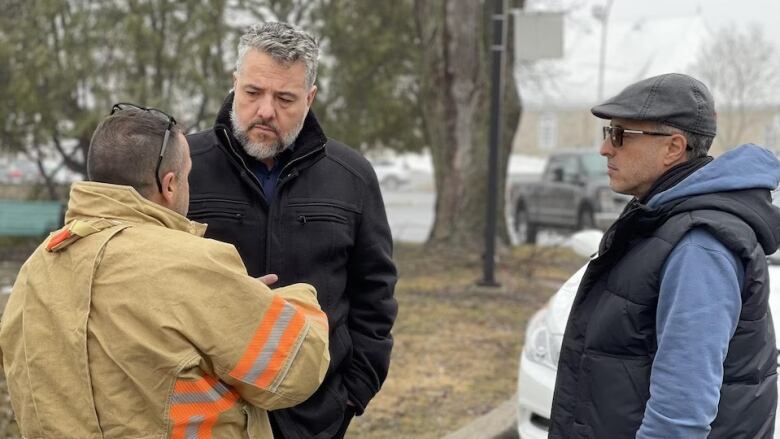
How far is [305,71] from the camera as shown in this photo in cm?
266

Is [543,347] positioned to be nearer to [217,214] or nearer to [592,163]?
[217,214]

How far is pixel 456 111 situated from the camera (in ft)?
A: 39.0

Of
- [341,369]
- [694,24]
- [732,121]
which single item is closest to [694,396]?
[341,369]

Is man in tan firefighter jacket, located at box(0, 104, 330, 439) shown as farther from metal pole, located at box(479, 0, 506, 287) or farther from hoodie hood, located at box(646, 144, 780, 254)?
metal pole, located at box(479, 0, 506, 287)

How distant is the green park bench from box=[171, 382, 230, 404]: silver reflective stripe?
12.0m

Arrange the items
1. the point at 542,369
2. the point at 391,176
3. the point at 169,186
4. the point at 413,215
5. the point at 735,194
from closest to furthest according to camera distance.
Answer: the point at 169,186 < the point at 735,194 < the point at 542,369 < the point at 413,215 < the point at 391,176

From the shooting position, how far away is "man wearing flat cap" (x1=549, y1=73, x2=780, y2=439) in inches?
82.2

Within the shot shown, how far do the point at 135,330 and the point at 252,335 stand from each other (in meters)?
0.24

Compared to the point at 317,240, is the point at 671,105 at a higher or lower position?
higher

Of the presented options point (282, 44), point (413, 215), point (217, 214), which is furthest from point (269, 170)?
point (413, 215)

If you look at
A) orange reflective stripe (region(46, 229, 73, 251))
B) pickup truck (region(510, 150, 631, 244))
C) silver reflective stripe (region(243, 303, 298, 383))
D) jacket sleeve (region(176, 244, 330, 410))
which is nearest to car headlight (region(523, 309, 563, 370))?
jacket sleeve (region(176, 244, 330, 410))

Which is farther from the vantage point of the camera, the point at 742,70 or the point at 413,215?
the point at 742,70

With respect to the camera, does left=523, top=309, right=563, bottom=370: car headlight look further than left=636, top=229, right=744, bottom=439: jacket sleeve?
Yes

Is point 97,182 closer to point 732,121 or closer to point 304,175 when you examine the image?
point 304,175
